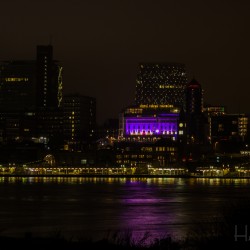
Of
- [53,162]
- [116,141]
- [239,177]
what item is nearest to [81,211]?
[239,177]

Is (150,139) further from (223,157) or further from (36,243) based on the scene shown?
(36,243)

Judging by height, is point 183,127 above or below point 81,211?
above

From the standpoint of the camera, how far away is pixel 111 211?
58.4 metres

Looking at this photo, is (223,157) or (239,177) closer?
(239,177)

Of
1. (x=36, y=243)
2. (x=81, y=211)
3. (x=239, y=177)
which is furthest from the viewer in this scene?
(x=239, y=177)

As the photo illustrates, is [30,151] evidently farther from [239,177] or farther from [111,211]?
[111,211]

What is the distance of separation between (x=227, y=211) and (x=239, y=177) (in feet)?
403

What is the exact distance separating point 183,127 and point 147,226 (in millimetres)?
145812

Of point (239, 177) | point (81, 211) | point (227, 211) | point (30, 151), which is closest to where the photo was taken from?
point (227, 211)

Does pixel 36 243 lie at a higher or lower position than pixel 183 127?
lower

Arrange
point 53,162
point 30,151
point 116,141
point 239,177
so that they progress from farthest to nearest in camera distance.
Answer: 1. point 116,141
2. point 30,151
3. point 53,162
4. point 239,177

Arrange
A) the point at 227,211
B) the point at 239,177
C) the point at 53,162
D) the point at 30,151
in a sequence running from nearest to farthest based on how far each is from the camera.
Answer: the point at 227,211
the point at 239,177
the point at 53,162
the point at 30,151

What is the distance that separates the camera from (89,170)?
529ft

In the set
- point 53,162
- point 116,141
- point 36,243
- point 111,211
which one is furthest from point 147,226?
point 116,141
